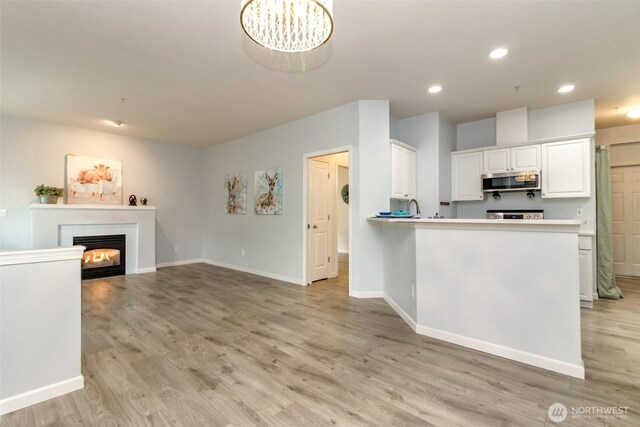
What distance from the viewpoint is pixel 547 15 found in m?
2.40

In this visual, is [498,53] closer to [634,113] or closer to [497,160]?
[497,160]

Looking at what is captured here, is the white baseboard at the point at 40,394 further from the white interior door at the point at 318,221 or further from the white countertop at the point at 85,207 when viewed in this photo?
the white countertop at the point at 85,207

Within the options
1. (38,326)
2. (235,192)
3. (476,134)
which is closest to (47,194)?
(235,192)

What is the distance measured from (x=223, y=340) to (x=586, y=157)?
5.15 meters

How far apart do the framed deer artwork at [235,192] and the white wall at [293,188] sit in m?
0.13

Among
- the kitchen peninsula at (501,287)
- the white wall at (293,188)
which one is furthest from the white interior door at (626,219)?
the kitchen peninsula at (501,287)

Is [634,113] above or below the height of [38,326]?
above

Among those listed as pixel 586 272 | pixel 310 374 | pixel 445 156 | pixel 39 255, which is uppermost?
pixel 445 156

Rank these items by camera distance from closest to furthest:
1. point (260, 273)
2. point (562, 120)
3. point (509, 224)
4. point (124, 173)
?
point (509, 224) → point (562, 120) → point (260, 273) → point (124, 173)

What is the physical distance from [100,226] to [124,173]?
3.96 ft

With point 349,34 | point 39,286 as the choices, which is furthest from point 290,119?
point 39,286

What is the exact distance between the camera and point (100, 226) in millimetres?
5512

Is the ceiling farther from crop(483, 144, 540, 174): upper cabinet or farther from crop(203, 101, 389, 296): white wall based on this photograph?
crop(483, 144, 540, 174): upper cabinet

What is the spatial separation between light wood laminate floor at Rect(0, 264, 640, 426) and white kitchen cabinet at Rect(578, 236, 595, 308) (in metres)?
0.20
